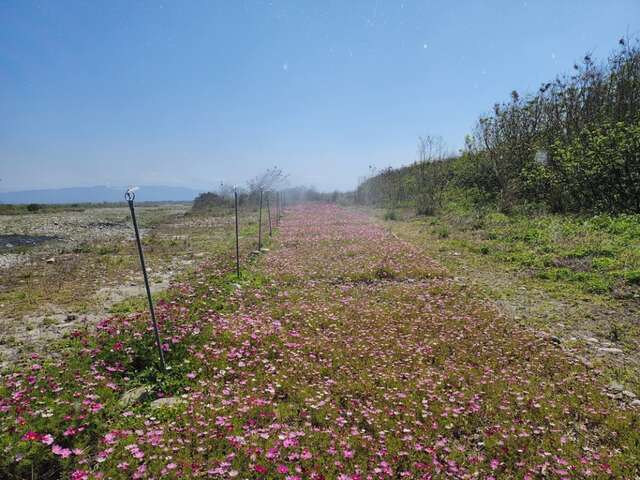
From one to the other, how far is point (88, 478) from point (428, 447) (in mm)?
3494

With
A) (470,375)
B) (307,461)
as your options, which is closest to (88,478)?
(307,461)

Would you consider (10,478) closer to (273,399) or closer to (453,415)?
(273,399)

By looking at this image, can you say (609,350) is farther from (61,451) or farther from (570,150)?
(570,150)

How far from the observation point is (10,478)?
3.41 m

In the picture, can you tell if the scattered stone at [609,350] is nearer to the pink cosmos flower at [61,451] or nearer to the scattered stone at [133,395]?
the scattered stone at [133,395]

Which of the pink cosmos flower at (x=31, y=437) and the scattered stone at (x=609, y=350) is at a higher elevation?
the pink cosmos flower at (x=31, y=437)

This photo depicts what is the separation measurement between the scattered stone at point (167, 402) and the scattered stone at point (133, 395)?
24 cm

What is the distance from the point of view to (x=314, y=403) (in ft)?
16.1

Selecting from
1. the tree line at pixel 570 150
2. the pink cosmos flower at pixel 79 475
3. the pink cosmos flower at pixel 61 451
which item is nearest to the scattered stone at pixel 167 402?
the pink cosmos flower at pixel 61 451

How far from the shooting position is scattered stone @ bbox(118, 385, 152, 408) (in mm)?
4738

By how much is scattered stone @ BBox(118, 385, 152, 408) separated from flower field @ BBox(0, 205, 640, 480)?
5 cm

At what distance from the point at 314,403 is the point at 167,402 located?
6.47 feet

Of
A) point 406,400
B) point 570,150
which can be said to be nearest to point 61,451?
point 406,400

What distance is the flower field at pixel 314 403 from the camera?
3.77 meters
